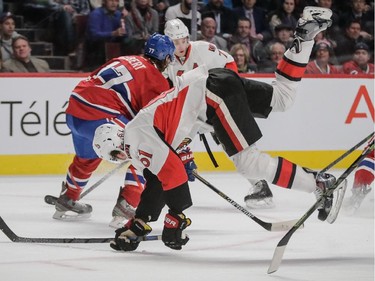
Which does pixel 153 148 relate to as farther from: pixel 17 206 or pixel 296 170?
pixel 17 206

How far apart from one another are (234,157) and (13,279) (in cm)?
108

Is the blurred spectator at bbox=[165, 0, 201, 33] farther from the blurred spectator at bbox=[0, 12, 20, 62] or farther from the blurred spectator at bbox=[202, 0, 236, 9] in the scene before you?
the blurred spectator at bbox=[0, 12, 20, 62]

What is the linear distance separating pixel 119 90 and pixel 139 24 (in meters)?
2.62

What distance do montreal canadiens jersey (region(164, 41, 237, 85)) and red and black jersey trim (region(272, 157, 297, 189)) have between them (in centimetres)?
160

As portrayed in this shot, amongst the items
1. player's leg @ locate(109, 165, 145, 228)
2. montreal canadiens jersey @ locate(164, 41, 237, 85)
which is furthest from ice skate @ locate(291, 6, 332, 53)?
montreal canadiens jersey @ locate(164, 41, 237, 85)

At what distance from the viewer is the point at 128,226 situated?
4.34m

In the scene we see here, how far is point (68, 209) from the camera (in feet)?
18.0

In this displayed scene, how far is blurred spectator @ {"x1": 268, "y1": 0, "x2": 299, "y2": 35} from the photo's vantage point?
318 inches

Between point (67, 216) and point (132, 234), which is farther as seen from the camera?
point (67, 216)

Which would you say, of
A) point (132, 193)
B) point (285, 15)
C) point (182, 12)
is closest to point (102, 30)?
point (182, 12)

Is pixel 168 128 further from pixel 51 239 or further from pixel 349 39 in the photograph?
pixel 349 39

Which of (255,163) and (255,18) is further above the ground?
(255,163)

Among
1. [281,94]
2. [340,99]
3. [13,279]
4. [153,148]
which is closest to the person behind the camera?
[13,279]

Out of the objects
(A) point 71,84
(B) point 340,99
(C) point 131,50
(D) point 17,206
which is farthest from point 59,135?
(B) point 340,99
